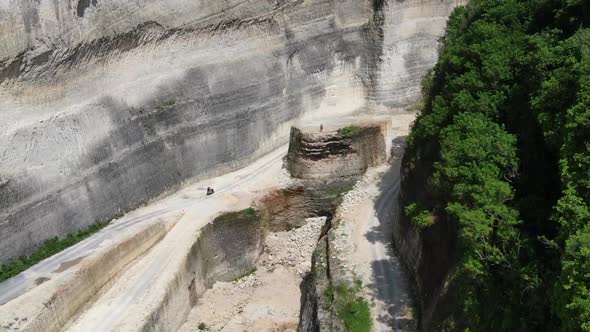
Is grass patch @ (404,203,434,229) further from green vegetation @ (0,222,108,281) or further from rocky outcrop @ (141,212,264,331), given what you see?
green vegetation @ (0,222,108,281)

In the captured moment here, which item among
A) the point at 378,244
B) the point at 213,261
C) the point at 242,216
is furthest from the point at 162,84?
the point at 378,244

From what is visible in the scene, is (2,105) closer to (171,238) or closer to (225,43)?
(171,238)

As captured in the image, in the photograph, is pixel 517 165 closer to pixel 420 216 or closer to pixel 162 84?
pixel 420 216

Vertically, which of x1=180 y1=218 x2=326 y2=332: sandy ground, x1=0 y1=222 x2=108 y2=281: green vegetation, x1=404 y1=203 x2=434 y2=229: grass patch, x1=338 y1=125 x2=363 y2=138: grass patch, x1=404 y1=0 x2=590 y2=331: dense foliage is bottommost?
x1=180 y1=218 x2=326 y2=332: sandy ground

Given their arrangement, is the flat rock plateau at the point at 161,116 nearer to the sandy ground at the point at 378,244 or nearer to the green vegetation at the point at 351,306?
the sandy ground at the point at 378,244

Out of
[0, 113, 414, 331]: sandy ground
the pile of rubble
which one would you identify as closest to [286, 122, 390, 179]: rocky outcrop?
[0, 113, 414, 331]: sandy ground

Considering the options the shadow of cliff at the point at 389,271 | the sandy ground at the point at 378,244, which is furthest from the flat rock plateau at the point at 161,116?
the shadow of cliff at the point at 389,271
